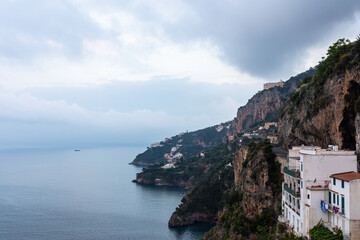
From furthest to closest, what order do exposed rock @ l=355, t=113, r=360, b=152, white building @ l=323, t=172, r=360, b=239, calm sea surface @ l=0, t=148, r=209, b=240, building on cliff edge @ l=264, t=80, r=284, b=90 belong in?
building on cliff edge @ l=264, t=80, r=284, b=90 < calm sea surface @ l=0, t=148, r=209, b=240 < exposed rock @ l=355, t=113, r=360, b=152 < white building @ l=323, t=172, r=360, b=239

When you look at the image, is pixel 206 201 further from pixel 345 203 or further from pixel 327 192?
pixel 345 203

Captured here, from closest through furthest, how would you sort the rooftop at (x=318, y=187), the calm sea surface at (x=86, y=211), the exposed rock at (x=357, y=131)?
1. the rooftop at (x=318, y=187)
2. the exposed rock at (x=357, y=131)
3. the calm sea surface at (x=86, y=211)

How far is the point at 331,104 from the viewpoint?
35562 mm

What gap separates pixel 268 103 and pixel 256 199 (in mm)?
121717

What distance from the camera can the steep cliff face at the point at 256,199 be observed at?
38.2m

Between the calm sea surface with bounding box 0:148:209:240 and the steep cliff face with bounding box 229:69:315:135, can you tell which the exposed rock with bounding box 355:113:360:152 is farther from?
the steep cliff face with bounding box 229:69:315:135

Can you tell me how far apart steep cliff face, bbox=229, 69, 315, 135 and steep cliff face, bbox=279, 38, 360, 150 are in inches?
4085

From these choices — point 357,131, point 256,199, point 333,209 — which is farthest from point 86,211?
point 333,209

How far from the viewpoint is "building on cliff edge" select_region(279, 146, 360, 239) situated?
2195 centimetres

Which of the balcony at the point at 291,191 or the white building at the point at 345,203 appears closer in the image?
the white building at the point at 345,203

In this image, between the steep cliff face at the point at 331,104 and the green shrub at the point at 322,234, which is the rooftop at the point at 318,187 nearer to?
the green shrub at the point at 322,234

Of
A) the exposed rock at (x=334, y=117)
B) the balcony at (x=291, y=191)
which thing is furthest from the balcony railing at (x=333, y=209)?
the exposed rock at (x=334, y=117)

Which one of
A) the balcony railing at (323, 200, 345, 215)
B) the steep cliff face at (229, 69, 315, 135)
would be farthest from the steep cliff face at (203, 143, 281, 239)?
the steep cliff face at (229, 69, 315, 135)

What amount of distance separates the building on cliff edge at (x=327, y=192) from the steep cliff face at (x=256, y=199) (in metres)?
9.54
